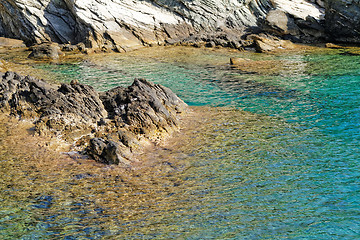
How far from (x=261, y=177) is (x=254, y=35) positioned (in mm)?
Answer: 27556

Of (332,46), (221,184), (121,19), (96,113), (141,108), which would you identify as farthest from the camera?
(121,19)

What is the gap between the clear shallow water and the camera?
6602 millimetres

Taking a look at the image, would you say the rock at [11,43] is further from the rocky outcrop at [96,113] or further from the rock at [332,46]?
the rock at [332,46]

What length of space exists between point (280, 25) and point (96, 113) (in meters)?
26.7

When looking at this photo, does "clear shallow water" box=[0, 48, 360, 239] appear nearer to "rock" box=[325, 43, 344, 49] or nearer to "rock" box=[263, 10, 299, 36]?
"rock" box=[325, 43, 344, 49]

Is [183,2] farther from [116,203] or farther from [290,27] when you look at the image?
[116,203]

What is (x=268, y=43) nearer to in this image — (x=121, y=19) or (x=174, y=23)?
(x=174, y=23)

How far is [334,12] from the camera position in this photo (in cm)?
3203

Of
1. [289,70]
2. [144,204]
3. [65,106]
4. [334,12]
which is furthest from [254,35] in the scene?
[144,204]

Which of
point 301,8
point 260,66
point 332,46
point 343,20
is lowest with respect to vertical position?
point 260,66

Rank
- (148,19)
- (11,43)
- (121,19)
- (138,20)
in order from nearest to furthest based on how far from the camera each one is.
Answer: (121,19) → (138,20) → (148,19) → (11,43)

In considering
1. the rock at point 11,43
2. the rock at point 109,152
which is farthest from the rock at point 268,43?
the rock at point 109,152

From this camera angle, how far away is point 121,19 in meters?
33.6

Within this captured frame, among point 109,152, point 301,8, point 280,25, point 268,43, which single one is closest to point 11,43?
point 268,43
